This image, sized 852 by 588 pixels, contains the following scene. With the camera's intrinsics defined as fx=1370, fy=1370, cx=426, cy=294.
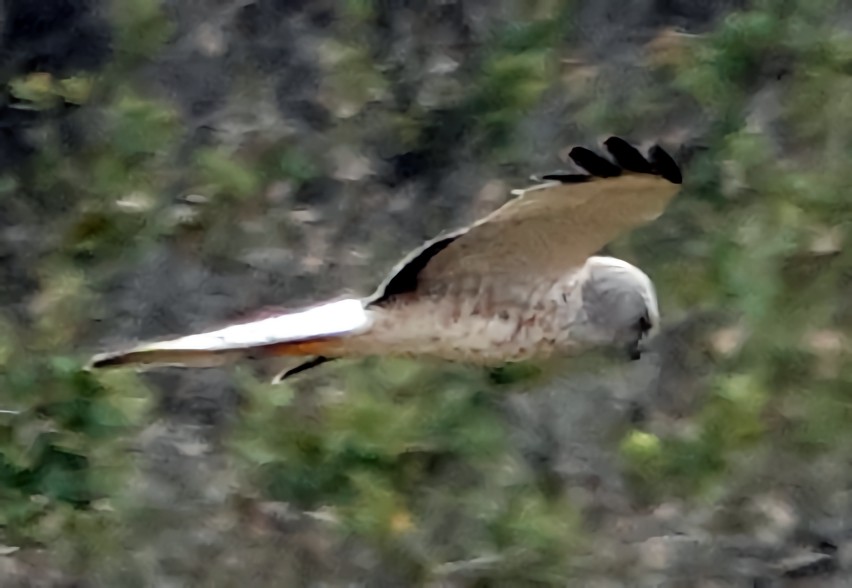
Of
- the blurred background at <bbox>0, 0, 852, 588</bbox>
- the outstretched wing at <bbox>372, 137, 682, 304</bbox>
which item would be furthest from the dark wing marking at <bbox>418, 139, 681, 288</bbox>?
the blurred background at <bbox>0, 0, 852, 588</bbox>

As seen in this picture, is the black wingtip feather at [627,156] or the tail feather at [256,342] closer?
the black wingtip feather at [627,156]

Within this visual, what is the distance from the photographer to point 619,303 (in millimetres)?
2090

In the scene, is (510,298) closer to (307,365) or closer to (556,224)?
(556,224)

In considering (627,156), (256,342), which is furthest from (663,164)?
(256,342)

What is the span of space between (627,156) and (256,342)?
1.75ft

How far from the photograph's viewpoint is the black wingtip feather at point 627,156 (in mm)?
1574

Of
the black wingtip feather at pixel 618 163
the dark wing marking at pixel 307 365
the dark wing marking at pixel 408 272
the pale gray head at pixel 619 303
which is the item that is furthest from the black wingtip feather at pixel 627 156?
the dark wing marking at pixel 307 365

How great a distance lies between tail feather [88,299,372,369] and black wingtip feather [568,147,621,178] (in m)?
0.47

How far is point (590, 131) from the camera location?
2676mm

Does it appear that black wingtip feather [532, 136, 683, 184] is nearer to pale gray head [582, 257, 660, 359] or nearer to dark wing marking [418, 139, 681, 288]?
dark wing marking [418, 139, 681, 288]

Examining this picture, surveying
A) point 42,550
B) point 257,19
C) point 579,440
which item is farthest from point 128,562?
point 257,19

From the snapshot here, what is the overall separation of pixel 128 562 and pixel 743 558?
4.13ft

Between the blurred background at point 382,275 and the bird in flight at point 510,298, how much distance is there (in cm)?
14

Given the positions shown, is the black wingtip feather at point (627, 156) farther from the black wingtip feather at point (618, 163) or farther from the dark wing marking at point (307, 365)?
the dark wing marking at point (307, 365)
